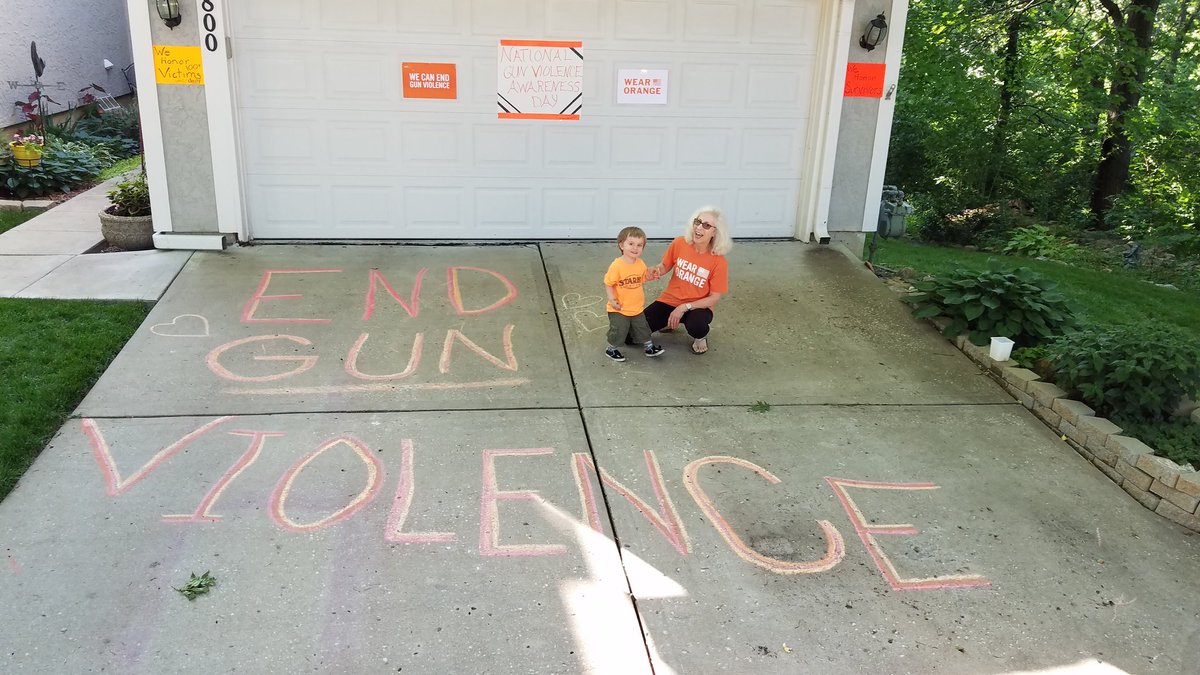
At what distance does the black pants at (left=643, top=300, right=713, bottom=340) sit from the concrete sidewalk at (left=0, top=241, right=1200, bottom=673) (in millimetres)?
193

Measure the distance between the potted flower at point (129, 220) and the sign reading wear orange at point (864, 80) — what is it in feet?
20.8

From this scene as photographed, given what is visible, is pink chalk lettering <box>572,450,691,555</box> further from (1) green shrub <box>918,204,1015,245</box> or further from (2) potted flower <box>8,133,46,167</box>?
(1) green shrub <box>918,204,1015,245</box>

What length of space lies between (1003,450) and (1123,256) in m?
7.92

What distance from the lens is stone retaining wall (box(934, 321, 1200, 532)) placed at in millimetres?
3936

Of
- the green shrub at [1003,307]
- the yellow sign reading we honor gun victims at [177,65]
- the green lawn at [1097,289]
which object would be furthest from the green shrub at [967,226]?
the yellow sign reading we honor gun victims at [177,65]

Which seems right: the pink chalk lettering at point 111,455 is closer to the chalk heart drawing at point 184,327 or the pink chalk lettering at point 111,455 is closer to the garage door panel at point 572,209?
the chalk heart drawing at point 184,327

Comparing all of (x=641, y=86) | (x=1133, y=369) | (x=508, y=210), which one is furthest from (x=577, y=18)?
(x=1133, y=369)

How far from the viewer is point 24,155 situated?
8.95 meters

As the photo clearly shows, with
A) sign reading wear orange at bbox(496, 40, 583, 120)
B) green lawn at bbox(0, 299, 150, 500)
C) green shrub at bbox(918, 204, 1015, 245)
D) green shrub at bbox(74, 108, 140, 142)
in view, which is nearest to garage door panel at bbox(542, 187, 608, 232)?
sign reading wear orange at bbox(496, 40, 583, 120)

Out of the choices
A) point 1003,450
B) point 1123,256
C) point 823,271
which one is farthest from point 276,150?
point 1123,256

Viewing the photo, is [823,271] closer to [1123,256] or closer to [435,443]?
[435,443]

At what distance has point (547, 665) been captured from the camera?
2850 mm

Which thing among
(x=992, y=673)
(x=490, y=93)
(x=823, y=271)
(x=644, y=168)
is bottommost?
(x=992, y=673)

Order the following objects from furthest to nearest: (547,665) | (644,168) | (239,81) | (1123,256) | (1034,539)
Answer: (1123,256)
(644,168)
(239,81)
(1034,539)
(547,665)
